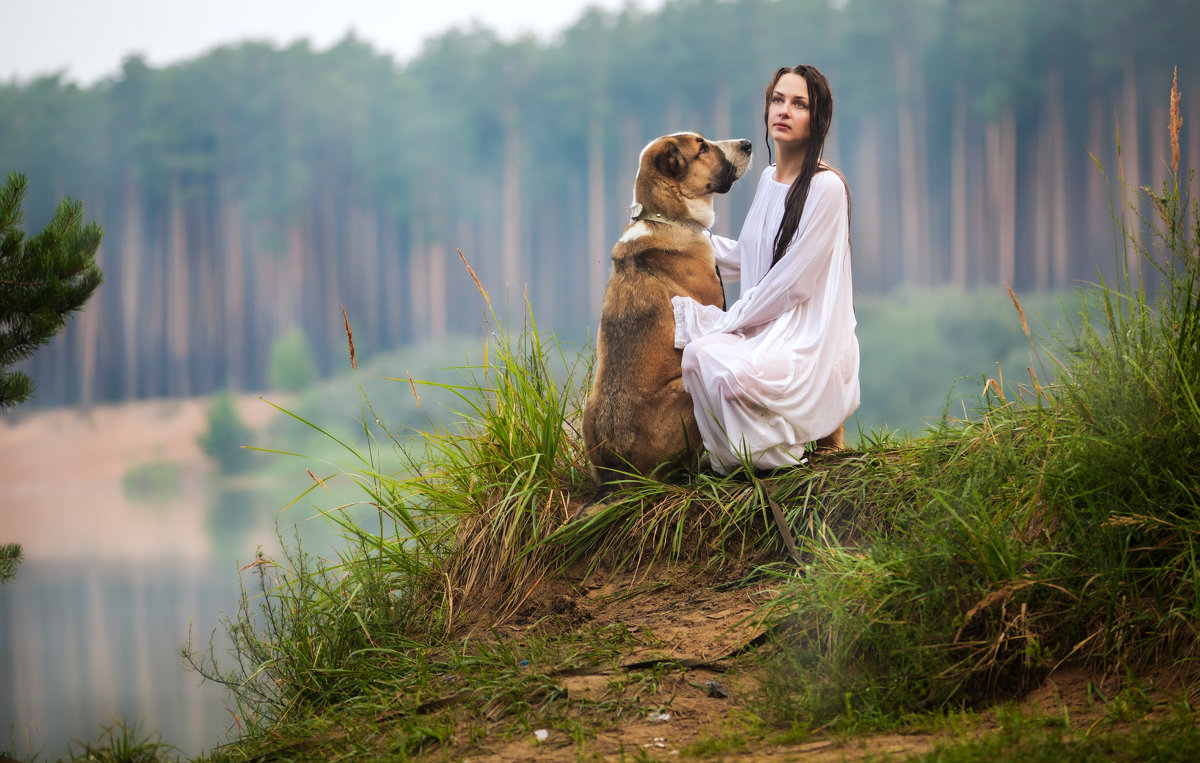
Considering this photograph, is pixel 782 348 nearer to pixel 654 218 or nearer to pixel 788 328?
pixel 788 328

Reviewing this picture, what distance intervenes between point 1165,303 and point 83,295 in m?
5.74

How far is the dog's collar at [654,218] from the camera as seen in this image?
4605 millimetres

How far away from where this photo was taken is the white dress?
423cm

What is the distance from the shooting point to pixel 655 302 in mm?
4434

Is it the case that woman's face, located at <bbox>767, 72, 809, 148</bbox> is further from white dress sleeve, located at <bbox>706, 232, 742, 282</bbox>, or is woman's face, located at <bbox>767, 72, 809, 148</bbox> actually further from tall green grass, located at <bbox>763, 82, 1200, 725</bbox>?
tall green grass, located at <bbox>763, 82, 1200, 725</bbox>

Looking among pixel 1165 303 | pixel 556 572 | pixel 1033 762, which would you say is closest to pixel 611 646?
pixel 556 572

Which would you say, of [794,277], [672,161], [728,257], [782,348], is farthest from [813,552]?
[672,161]

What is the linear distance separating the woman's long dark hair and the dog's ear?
0.55 meters

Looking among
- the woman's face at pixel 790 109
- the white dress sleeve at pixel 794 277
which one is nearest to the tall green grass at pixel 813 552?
the white dress sleeve at pixel 794 277

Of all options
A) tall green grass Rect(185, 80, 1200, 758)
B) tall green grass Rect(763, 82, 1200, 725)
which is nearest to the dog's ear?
tall green grass Rect(185, 80, 1200, 758)

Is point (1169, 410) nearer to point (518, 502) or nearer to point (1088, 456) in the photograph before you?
point (1088, 456)

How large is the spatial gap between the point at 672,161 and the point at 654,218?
0.94ft

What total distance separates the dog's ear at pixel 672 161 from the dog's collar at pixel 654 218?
8.1 inches

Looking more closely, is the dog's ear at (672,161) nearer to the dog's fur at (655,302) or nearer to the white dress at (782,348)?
the dog's fur at (655,302)
